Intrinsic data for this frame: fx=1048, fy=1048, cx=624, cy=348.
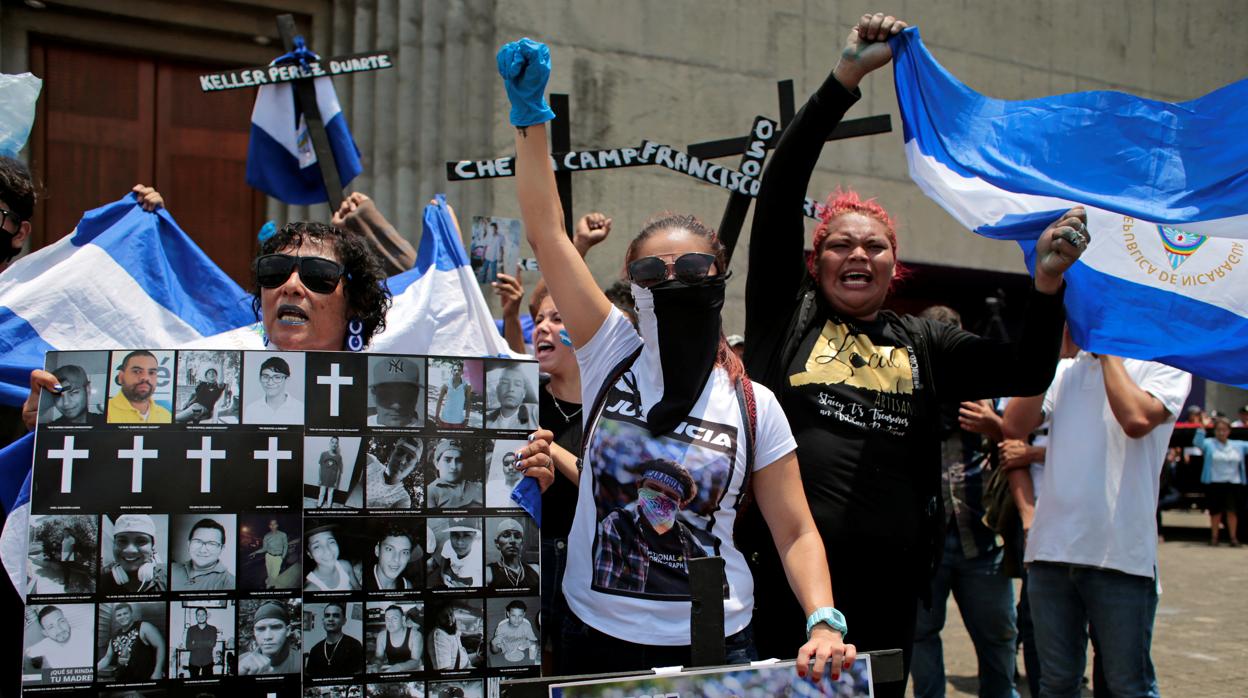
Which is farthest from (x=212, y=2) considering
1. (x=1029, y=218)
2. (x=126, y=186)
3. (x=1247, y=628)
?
(x=1247, y=628)

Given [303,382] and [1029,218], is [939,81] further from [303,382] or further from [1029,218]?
[303,382]

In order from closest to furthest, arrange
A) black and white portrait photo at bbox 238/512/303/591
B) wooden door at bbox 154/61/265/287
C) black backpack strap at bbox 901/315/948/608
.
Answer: black and white portrait photo at bbox 238/512/303/591
black backpack strap at bbox 901/315/948/608
wooden door at bbox 154/61/265/287

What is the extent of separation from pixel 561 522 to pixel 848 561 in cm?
103

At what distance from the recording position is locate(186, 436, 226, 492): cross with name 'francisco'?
89.5 inches

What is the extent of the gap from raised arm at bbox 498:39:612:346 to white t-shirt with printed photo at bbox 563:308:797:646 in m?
0.08

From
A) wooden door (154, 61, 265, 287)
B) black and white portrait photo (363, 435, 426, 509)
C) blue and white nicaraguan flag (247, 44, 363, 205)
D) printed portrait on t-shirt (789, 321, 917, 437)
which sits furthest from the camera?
wooden door (154, 61, 265, 287)

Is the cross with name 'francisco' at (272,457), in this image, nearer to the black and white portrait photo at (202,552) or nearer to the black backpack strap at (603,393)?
the black and white portrait photo at (202,552)

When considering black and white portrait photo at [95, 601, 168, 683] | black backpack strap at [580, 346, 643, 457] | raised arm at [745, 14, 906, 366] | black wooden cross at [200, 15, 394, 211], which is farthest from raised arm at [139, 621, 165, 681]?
black wooden cross at [200, 15, 394, 211]

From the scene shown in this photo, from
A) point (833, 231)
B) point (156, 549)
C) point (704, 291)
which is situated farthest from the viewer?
point (833, 231)

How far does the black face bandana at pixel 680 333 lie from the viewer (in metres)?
2.40

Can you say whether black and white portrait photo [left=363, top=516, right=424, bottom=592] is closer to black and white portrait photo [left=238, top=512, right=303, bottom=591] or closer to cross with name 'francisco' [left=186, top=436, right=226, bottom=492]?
black and white portrait photo [left=238, top=512, right=303, bottom=591]

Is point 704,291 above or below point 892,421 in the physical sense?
above

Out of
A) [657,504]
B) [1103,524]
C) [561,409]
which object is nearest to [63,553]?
[657,504]

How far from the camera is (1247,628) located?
297 inches
